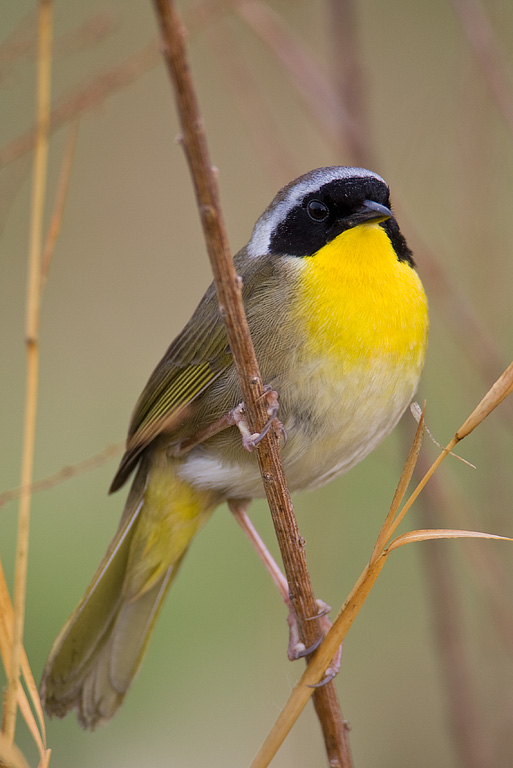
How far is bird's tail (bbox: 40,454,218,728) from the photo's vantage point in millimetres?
2822

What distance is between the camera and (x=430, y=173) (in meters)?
4.10

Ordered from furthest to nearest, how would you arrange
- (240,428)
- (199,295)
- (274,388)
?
(199,295)
(274,388)
(240,428)

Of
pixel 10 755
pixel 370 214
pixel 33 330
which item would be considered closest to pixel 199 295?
pixel 370 214

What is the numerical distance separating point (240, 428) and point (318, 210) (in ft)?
2.49

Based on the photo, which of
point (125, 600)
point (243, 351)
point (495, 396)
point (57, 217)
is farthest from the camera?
point (125, 600)

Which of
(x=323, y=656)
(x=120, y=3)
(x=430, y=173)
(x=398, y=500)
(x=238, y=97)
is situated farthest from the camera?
(x=120, y=3)

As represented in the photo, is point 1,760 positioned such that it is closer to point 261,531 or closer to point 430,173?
point 261,531

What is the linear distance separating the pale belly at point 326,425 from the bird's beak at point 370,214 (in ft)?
1.35

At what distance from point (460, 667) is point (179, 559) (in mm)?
1023

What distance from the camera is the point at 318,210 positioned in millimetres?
2664

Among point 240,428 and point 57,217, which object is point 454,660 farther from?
point 57,217

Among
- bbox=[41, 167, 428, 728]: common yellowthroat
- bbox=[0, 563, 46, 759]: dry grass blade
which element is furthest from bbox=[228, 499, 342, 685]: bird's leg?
bbox=[0, 563, 46, 759]: dry grass blade

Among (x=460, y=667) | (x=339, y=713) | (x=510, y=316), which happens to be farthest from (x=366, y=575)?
(x=510, y=316)

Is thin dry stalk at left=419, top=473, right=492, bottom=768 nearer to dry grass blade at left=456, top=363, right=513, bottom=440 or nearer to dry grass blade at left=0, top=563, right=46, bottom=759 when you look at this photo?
dry grass blade at left=456, top=363, right=513, bottom=440
